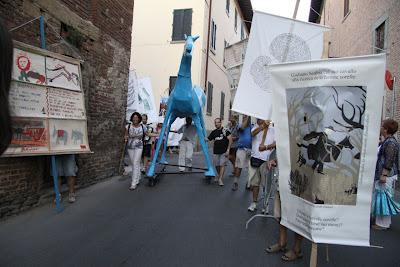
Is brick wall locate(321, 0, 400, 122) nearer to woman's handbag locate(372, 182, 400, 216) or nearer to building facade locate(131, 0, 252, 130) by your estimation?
woman's handbag locate(372, 182, 400, 216)

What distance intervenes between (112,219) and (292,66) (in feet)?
11.7

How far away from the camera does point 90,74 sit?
7449mm

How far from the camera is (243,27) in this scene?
102ft

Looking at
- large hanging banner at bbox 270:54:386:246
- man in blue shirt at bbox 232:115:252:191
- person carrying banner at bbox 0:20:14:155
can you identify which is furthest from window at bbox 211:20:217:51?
person carrying banner at bbox 0:20:14:155

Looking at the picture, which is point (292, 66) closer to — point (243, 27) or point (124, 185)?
point (124, 185)

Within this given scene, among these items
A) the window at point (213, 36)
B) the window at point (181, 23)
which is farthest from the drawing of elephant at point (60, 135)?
the window at point (213, 36)

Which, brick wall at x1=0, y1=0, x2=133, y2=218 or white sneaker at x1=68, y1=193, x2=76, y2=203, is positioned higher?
brick wall at x1=0, y1=0, x2=133, y2=218

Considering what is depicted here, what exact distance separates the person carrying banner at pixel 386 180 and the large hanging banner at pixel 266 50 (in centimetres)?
211

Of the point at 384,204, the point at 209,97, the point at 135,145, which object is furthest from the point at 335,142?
the point at 209,97

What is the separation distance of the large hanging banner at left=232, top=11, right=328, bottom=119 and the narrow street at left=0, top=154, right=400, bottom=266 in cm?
174

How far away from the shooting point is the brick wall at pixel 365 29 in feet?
37.6

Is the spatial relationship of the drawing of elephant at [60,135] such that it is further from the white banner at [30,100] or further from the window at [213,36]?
the window at [213,36]

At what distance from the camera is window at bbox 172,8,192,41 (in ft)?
58.0

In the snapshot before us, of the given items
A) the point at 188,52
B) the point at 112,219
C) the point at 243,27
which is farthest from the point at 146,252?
the point at 243,27
